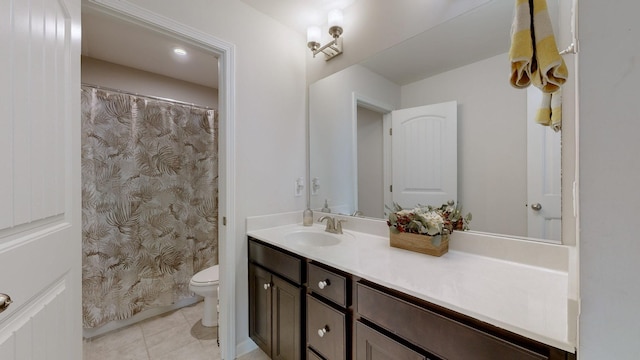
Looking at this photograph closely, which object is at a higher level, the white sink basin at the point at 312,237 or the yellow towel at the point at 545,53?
the yellow towel at the point at 545,53

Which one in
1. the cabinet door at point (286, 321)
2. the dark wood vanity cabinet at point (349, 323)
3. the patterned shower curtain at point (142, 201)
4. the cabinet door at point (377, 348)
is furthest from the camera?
the patterned shower curtain at point (142, 201)

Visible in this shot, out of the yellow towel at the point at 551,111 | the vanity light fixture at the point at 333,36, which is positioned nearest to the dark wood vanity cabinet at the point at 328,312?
the yellow towel at the point at 551,111

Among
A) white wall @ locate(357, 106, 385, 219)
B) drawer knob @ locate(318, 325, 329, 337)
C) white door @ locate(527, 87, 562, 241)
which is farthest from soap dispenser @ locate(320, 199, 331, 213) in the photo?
white door @ locate(527, 87, 562, 241)

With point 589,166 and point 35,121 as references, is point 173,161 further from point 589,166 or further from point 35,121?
point 589,166

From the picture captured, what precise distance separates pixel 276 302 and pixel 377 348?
0.69 metres

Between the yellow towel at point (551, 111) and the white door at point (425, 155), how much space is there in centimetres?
33

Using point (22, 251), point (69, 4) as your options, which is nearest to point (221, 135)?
point (69, 4)

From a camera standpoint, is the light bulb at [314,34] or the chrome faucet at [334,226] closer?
the chrome faucet at [334,226]

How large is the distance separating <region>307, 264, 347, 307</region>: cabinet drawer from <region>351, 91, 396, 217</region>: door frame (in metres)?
0.68

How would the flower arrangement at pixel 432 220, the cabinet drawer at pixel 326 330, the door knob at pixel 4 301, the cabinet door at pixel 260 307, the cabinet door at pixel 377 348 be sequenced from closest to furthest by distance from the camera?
the door knob at pixel 4 301 → the cabinet door at pixel 377 348 → the cabinet drawer at pixel 326 330 → the flower arrangement at pixel 432 220 → the cabinet door at pixel 260 307

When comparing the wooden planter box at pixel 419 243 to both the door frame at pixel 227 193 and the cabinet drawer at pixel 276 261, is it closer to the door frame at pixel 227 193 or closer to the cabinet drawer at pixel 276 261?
the cabinet drawer at pixel 276 261

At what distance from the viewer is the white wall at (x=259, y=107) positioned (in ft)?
5.29

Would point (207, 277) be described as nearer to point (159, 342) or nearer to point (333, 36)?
point (159, 342)

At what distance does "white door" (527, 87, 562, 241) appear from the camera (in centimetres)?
99
